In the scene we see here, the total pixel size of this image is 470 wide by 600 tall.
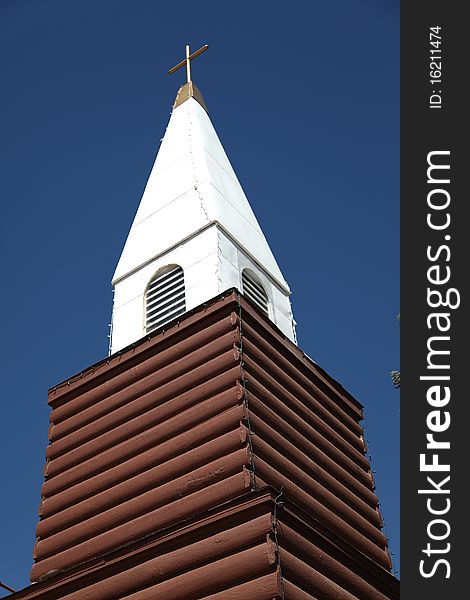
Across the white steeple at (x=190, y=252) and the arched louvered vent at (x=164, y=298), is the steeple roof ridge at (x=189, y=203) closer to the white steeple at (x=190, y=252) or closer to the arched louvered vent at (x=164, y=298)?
the white steeple at (x=190, y=252)

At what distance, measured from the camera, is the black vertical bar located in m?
8.95

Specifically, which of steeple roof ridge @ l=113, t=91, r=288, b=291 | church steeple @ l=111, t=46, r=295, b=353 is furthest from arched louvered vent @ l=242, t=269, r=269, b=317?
steeple roof ridge @ l=113, t=91, r=288, b=291

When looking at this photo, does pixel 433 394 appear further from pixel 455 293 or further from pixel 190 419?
pixel 190 419

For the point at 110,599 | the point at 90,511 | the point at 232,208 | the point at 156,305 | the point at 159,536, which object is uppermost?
the point at 232,208

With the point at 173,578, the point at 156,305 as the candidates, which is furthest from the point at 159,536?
the point at 156,305

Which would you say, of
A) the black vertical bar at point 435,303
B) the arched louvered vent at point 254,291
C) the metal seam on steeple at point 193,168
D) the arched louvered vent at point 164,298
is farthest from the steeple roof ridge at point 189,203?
the black vertical bar at point 435,303

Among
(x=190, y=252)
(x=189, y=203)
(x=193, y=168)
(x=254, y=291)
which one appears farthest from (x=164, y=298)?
(x=193, y=168)

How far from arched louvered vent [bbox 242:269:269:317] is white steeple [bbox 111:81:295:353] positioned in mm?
19

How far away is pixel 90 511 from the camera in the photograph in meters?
13.0

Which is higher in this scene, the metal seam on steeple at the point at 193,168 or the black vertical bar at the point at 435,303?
the metal seam on steeple at the point at 193,168

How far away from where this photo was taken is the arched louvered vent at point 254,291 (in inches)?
625

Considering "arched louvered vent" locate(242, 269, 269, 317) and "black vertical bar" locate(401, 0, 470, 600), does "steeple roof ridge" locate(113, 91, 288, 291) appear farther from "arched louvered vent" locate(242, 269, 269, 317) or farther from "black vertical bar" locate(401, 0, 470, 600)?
"black vertical bar" locate(401, 0, 470, 600)

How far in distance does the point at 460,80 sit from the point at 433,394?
4335 mm

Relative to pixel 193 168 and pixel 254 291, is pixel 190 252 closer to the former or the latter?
pixel 254 291
